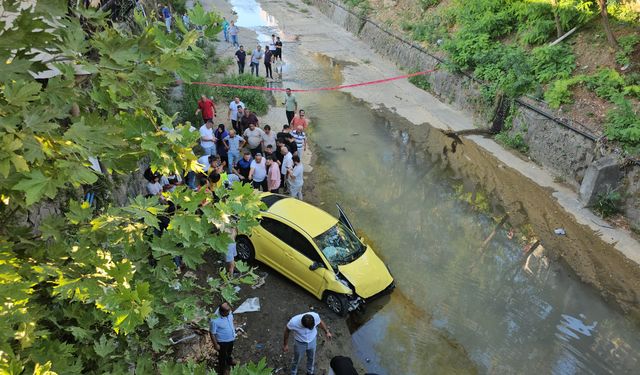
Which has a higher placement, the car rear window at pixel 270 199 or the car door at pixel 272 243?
the car rear window at pixel 270 199

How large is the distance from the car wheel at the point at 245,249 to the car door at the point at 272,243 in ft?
0.53

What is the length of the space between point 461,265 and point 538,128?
6.53 meters

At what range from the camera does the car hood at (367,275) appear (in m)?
8.05

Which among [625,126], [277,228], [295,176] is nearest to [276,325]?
[277,228]

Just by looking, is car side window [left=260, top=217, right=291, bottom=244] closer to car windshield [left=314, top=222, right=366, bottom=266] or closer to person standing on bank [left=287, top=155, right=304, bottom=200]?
car windshield [left=314, top=222, right=366, bottom=266]

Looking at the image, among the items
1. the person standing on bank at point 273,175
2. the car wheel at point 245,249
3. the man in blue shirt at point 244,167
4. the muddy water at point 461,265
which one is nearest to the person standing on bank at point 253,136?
the man in blue shirt at point 244,167

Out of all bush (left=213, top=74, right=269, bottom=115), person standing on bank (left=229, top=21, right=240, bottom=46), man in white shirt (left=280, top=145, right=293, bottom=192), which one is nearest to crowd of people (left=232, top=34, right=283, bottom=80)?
bush (left=213, top=74, right=269, bottom=115)

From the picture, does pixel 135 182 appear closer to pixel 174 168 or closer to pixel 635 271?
pixel 174 168

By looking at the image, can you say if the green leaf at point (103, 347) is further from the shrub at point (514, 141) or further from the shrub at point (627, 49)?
the shrub at point (627, 49)

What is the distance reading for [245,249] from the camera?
30.1 feet

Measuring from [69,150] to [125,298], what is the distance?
905mm

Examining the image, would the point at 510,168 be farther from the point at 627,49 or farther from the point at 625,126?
the point at 627,49

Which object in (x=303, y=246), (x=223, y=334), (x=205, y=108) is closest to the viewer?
(x=223, y=334)

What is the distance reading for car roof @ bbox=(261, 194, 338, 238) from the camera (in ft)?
28.1
